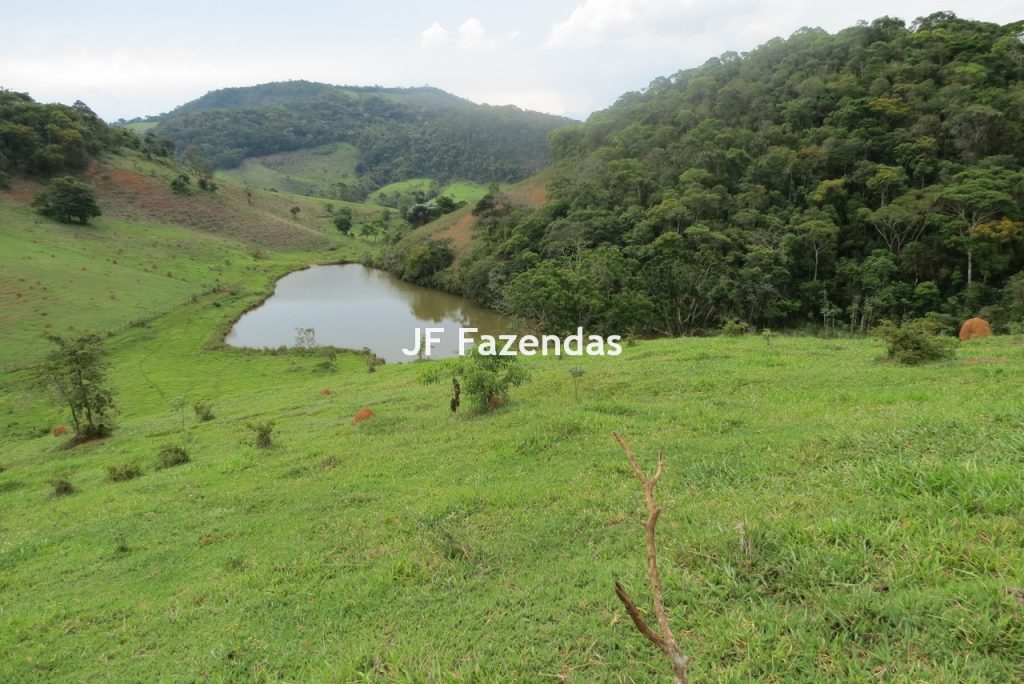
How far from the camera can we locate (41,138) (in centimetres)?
6812

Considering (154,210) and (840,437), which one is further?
(154,210)

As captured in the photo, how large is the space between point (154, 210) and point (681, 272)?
7214 centimetres

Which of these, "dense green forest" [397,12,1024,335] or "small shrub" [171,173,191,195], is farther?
"small shrub" [171,173,191,195]

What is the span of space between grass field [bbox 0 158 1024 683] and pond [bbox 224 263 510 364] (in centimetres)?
2440

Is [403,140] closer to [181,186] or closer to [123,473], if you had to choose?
[181,186]

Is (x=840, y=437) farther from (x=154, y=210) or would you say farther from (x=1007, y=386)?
(x=154, y=210)

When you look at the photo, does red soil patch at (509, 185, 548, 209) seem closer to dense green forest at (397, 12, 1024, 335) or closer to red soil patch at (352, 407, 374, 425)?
dense green forest at (397, 12, 1024, 335)

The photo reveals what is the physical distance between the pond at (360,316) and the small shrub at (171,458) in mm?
22317

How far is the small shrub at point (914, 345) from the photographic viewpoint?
12.2 meters

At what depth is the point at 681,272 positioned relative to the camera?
3412 centimetres

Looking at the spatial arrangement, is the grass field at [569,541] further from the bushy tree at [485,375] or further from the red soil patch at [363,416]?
the red soil patch at [363,416]

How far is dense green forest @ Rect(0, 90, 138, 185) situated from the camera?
212ft

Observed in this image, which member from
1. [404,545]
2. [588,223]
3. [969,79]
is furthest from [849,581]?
[969,79]

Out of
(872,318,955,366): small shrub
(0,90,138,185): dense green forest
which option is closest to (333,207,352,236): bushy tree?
(0,90,138,185): dense green forest
